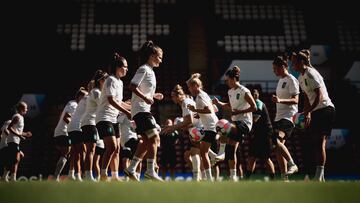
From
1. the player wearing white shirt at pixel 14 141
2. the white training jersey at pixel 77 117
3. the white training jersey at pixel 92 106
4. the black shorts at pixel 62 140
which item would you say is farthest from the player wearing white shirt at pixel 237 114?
the player wearing white shirt at pixel 14 141

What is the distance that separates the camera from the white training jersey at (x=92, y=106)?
527 cm

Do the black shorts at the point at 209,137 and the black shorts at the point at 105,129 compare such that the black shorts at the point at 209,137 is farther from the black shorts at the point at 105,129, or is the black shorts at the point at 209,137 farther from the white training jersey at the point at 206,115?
the black shorts at the point at 105,129

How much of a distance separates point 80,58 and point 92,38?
0.77 metres

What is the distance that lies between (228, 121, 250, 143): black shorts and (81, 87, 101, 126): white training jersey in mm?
1799

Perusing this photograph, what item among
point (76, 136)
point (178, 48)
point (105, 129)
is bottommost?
point (76, 136)

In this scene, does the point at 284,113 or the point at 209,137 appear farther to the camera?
the point at 284,113

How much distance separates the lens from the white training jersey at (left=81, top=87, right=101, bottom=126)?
527 cm

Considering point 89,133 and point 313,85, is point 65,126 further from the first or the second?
point 313,85

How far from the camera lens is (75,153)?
6.03 m

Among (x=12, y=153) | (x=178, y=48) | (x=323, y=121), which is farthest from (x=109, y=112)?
(x=178, y=48)

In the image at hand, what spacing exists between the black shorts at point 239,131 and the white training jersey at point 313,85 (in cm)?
89

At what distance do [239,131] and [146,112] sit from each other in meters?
1.38

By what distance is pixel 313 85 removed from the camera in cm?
454

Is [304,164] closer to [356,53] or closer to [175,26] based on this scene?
[356,53]
